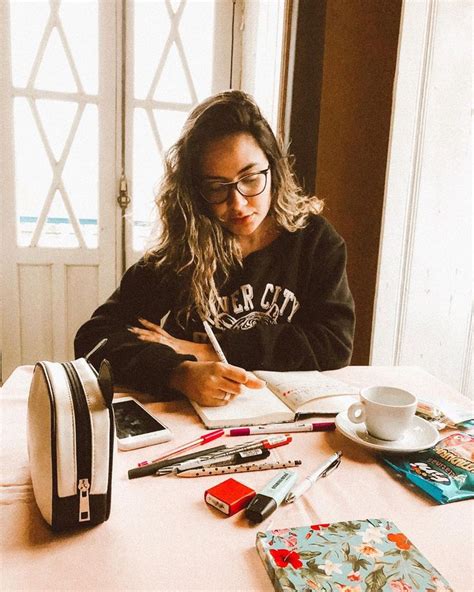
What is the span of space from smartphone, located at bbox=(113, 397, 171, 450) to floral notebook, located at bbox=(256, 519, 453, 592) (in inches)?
10.9

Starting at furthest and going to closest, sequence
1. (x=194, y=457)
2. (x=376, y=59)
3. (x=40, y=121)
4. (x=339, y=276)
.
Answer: (x=40, y=121) → (x=376, y=59) → (x=339, y=276) → (x=194, y=457)

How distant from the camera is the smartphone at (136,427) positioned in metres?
0.77

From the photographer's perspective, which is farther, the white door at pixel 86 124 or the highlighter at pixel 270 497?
the white door at pixel 86 124

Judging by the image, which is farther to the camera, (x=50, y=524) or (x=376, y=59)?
(x=376, y=59)

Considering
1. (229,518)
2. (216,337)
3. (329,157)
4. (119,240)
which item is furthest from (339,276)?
(119,240)

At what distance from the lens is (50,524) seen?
56 cm

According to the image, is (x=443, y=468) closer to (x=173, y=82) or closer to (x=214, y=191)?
(x=214, y=191)

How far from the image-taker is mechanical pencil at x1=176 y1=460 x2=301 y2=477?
689 mm

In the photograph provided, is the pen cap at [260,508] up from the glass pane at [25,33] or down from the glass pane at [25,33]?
down

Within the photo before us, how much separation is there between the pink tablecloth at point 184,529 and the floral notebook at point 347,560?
2cm

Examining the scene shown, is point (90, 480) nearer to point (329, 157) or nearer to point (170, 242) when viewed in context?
point (170, 242)

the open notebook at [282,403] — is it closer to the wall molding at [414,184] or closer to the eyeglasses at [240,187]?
the eyeglasses at [240,187]

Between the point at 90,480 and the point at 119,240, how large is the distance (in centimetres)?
241

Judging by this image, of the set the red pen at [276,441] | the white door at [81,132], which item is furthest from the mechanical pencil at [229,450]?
the white door at [81,132]
